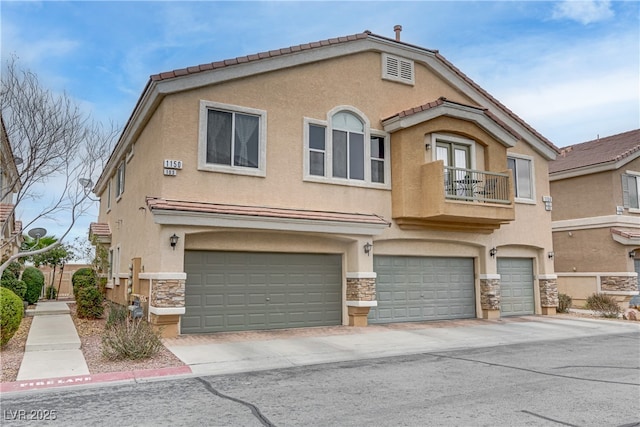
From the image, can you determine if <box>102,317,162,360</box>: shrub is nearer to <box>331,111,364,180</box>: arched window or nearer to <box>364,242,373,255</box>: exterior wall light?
<box>364,242,373,255</box>: exterior wall light

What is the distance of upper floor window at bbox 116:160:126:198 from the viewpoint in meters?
20.0

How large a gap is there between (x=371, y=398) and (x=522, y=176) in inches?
578

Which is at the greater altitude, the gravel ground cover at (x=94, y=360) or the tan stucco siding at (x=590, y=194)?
the tan stucco siding at (x=590, y=194)

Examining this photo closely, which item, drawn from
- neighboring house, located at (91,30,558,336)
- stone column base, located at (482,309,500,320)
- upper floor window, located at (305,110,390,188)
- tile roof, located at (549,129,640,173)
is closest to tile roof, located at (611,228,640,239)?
tile roof, located at (549,129,640,173)

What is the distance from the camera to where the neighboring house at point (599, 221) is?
861 inches

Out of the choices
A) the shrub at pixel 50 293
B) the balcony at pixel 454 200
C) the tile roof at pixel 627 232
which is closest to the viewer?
the balcony at pixel 454 200

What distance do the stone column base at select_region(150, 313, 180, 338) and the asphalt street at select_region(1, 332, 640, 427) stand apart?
13.1ft

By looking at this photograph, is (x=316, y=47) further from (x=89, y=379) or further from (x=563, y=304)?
(x=563, y=304)

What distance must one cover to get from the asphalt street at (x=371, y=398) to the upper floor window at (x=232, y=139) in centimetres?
643

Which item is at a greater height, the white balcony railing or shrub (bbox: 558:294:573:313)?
the white balcony railing

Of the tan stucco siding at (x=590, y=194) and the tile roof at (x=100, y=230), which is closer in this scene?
the tile roof at (x=100, y=230)

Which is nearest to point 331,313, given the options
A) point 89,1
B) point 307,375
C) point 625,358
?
point 307,375

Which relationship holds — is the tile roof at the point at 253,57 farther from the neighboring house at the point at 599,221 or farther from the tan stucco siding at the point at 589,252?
the tan stucco siding at the point at 589,252

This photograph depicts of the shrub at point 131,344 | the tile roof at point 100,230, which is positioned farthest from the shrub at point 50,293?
the shrub at point 131,344
